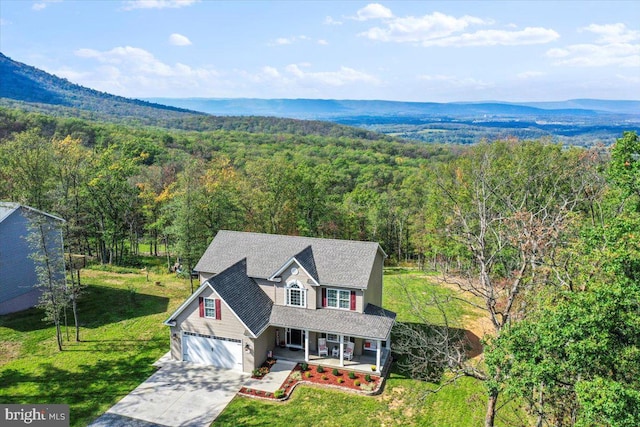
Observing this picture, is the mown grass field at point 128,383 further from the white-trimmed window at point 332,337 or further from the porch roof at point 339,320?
the white-trimmed window at point 332,337

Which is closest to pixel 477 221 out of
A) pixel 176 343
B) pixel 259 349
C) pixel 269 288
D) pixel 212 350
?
pixel 269 288

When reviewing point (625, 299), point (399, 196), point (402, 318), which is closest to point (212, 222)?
point (402, 318)

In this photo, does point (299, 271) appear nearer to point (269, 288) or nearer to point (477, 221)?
point (269, 288)

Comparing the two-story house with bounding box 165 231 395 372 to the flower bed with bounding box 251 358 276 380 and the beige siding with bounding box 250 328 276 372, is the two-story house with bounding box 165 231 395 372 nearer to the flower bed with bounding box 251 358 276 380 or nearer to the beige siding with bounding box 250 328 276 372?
the beige siding with bounding box 250 328 276 372

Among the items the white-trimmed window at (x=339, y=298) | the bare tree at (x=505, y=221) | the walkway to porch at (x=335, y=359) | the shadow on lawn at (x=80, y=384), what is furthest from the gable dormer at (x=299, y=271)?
the shadow on lawn at (x=80, y=384)

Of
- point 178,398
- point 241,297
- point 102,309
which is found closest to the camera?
point 178,398

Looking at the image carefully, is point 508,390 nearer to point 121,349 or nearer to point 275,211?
point 121,349

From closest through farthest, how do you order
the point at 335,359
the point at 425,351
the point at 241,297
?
the point at 425,351 < the point at 241,297 < the point at 335,359
